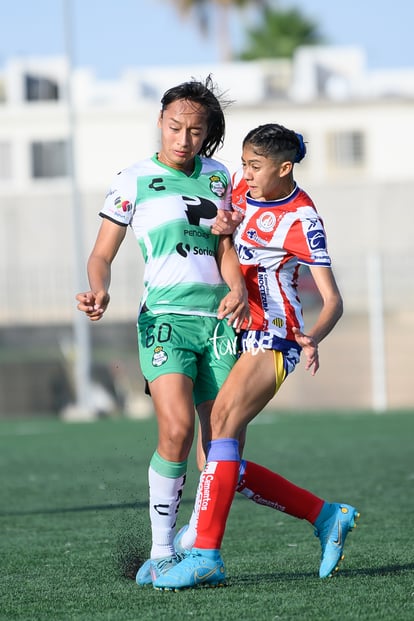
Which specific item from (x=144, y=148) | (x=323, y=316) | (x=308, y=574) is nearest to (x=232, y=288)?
(x=323, y=316)

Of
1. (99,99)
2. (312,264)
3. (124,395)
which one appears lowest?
(124,395)

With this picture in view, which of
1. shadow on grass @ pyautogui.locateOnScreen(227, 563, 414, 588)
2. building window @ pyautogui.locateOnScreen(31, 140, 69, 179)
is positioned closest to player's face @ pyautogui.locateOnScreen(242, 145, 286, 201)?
shadow on grass @ pyautogui.locateOnScreen(227, 563, 414, 588)

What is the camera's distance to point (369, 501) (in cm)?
812

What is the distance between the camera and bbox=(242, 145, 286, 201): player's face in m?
5.13

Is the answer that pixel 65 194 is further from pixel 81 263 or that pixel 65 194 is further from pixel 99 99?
pixel 81 263

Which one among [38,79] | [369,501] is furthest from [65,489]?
[38,79]

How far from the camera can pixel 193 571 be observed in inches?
190

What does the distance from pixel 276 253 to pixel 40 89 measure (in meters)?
36.8

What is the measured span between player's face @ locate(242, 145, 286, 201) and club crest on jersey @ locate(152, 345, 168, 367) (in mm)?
754

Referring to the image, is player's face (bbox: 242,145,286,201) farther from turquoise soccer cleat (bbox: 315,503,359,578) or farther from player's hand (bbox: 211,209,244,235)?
turquoise soccer cleat (bbox: 315,503,359,578)

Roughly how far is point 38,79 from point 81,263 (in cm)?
1869

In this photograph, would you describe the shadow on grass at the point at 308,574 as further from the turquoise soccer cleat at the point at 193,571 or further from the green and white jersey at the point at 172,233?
the green and white jersey at the point at 172,233

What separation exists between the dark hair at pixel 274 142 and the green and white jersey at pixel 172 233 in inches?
11.1

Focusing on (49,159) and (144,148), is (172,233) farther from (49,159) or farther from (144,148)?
(49,159)
